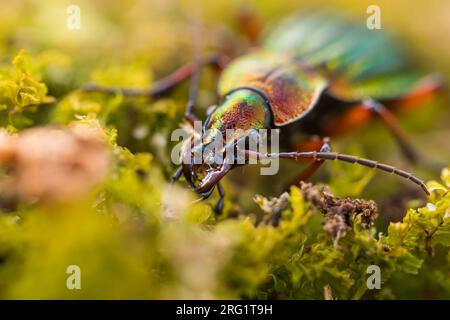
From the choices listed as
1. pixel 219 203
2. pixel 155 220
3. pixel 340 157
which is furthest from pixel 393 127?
pixel 155 220

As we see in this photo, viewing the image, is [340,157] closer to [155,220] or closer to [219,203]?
[219,203]

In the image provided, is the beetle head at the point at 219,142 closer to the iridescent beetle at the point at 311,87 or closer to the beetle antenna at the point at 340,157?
the iridescent beetle at the point at 311,87

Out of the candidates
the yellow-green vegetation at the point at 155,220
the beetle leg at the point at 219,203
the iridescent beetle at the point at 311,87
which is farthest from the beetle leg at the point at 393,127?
the beetle leg at the point at 219,203

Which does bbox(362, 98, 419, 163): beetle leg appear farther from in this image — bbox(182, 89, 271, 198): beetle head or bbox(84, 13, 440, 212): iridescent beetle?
bbox(182, 89, 271, 198): beetle head

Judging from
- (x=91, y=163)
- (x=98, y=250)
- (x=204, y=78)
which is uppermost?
(x=204, y=78)

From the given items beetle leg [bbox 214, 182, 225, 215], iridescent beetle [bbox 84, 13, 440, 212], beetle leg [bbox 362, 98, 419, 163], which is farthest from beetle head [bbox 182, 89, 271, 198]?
beetle leg [bbox 362, 98, 419, 163]
